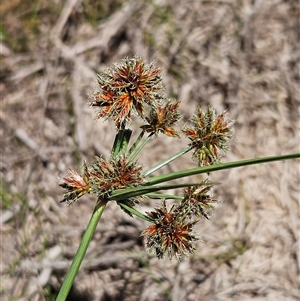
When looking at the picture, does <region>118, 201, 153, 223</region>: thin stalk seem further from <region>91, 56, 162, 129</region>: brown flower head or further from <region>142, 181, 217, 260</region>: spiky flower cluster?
<region>91, 56, 162, 129</region>: brown flower head

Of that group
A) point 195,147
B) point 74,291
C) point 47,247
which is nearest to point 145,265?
point 74,291

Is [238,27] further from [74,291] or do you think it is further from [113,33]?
[74,291]

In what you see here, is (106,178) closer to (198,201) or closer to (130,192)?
(130,192)

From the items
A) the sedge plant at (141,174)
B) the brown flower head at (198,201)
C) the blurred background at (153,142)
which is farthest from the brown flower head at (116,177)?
the blurred background at (153,142)

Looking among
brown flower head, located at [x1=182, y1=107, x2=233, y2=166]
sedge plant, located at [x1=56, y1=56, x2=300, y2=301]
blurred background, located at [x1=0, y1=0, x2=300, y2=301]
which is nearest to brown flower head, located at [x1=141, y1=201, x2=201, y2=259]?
sedge plant, located at [x1=56, y1=56, x2=300, y2=301]

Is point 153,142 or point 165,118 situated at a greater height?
point 153,142

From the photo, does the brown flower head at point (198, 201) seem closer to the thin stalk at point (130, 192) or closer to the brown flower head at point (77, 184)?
the thin stalk at point (130, 192)

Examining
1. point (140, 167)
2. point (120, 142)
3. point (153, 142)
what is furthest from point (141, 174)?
point (153, 142)
